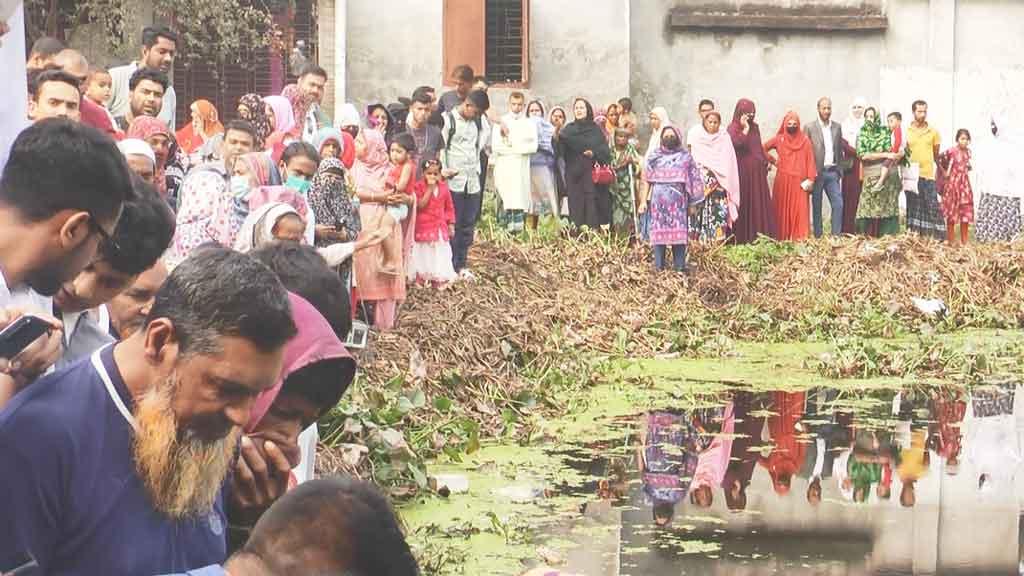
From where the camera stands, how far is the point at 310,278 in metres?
4.54

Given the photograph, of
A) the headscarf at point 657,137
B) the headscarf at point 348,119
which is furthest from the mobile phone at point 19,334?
the headscarf at point 657,137

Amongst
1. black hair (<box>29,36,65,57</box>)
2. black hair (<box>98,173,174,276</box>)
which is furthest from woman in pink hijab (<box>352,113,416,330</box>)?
black hair (<box>98,173,174,276</box>)

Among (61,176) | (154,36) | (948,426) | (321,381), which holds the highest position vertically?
(154,36)

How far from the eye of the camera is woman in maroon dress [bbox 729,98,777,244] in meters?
22.6

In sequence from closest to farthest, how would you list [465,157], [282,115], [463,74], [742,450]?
[742,450], [282,115], [465,157], [463,74]

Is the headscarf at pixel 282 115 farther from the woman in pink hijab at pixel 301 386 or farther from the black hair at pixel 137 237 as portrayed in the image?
the woman in pink hijab at pixel 301 386

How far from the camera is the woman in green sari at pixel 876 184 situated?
23.2 m

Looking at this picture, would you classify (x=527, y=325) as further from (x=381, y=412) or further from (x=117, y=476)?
(x=117, y=476)

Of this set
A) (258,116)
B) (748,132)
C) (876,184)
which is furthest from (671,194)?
(258,116)

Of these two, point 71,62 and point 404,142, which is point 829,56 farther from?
point 71,62

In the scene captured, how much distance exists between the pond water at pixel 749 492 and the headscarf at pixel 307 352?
10.4 feet

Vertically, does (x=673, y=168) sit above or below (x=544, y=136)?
below

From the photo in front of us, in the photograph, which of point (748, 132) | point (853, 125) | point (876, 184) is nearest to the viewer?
point (748, 132)

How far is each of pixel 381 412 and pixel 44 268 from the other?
6020mm
